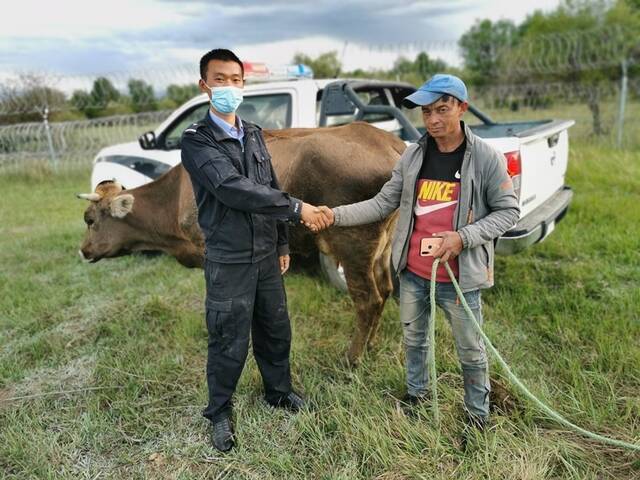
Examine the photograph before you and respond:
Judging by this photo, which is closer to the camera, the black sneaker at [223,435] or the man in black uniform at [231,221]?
the man in black uniform at [231,221]

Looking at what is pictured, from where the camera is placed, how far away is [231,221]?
8.16ft

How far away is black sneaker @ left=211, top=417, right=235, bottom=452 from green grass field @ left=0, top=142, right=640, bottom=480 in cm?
6

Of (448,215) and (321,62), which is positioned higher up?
(321,62)

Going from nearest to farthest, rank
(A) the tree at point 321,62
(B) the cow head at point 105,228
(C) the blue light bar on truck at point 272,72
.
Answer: (B) the cow head at point 105,228, (C) the blue light bar on truck at point 272,72, (A) the tree at point 321,62

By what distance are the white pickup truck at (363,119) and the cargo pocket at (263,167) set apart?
5.95 feet

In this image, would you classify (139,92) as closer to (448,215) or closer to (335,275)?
(335,275)

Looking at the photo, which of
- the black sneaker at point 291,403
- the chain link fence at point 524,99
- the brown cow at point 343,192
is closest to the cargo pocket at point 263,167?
the brown cow at point 343,192

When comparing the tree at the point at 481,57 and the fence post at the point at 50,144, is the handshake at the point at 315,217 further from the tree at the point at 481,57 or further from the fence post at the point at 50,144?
the fence post at the point at 50,144

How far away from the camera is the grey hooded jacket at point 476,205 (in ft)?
7.30

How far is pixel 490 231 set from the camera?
2223mm

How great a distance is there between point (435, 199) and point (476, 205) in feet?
0.63

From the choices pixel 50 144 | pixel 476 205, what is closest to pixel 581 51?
pixel 476 205

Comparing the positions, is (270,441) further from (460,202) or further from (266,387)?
(460,202)

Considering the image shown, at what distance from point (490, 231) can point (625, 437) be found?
4.22 feet
